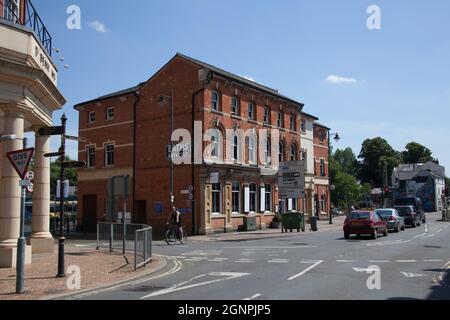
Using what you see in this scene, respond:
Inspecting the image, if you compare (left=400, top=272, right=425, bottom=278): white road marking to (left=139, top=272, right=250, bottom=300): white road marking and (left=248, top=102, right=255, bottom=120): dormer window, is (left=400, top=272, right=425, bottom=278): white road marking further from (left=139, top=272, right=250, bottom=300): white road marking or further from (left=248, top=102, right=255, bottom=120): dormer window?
(left=248, top=102, right=255, bottom=120): dormer window

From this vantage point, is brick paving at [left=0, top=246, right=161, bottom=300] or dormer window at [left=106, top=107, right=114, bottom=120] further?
dormer window at [left=106, top=107, right=114, bottom=120]

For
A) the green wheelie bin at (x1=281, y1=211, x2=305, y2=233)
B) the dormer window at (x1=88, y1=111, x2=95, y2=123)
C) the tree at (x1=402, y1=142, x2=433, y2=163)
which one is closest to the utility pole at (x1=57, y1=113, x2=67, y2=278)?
the green wheelie bin at (x1=281, y1=211, x2=305, y2=233)

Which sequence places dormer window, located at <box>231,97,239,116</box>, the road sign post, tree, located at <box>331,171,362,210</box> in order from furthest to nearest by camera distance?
tree, located at <box>331,171,362,210</box> → dormer window, located at <box>231,97,239,116</box> → the road sign post

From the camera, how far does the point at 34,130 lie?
17797 millimetres

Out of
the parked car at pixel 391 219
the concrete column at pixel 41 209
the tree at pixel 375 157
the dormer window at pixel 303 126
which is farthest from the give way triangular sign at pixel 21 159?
the tree at pixel 375 157

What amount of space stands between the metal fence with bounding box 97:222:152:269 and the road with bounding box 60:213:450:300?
2.89ft

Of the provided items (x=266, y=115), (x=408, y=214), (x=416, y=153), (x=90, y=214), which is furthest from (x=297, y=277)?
(x=416, y=153)

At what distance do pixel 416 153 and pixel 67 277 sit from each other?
119743mm

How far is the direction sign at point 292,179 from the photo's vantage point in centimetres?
3384

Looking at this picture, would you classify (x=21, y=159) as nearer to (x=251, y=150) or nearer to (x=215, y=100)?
(x=215, y=100)

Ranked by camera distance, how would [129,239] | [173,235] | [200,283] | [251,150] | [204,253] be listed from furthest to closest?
[251,150] < [173,235] < [204,253] < [129,239] < [200,283]

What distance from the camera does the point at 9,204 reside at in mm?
14383

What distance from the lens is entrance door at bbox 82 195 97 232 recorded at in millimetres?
39875
